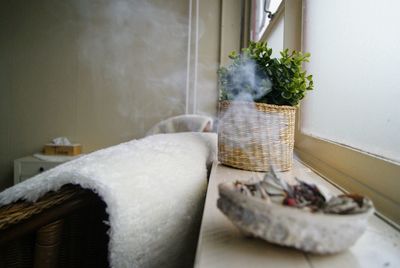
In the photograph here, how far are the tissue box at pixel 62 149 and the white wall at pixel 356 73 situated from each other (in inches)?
78.3

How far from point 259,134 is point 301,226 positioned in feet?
1.37

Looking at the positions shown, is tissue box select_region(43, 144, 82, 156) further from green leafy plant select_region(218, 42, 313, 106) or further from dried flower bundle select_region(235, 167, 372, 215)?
dried flower bundle select_region(235, 167, 372, 215)

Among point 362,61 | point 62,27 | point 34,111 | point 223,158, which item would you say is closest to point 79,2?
point 62,27

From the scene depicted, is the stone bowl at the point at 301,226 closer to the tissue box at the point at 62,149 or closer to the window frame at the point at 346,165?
the window frame at the point at 346,165

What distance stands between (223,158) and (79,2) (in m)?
2.40

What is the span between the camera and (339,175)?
1.94ft

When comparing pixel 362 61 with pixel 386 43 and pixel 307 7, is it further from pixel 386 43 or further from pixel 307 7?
pixel 307 7

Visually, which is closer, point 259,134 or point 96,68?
point 259,134

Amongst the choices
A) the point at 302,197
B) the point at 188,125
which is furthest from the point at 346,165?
the point at 188,125

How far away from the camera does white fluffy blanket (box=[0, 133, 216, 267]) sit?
0.43 meters

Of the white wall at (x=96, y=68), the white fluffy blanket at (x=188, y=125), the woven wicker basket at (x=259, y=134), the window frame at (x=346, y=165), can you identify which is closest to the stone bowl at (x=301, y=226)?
the window frame at (x=346, y=165)

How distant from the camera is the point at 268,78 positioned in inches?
26.1

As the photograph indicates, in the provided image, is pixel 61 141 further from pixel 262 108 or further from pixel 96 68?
pixel 262 108

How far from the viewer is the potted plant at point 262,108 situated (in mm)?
647
